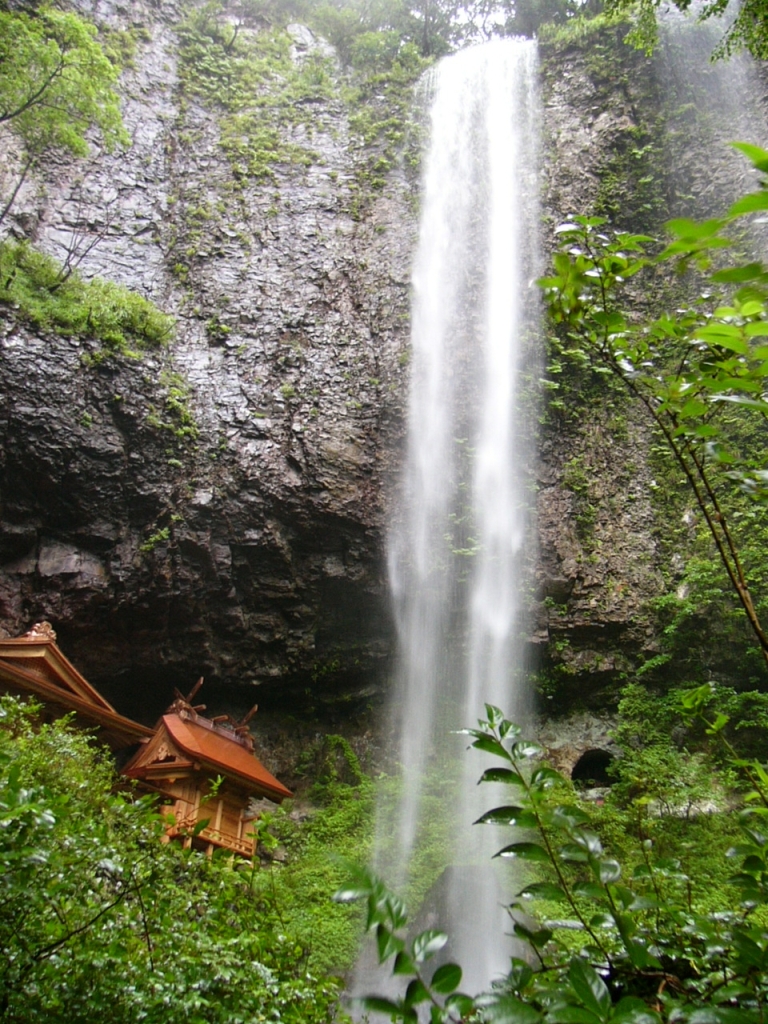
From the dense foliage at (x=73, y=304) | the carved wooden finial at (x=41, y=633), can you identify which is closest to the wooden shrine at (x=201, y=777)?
the carved wooden finial at (x=41, y=633)

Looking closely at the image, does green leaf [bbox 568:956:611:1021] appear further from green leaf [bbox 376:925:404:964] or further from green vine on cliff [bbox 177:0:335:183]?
green vine on cliff [bbox 177:0:335:183]

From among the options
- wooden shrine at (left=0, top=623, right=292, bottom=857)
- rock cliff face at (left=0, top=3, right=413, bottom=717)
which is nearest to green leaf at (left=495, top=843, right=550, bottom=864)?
wooden shrine at (left=0, top=623, right=292, bottom=857)

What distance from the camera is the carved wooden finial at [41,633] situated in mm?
6236

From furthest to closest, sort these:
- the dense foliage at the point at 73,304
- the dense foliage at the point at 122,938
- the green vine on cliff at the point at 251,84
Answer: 1. the green vine on cliff at the point at 251,84
2. the dense foliage at the point at 73,304
3. the dense foliage at the point at 122,938

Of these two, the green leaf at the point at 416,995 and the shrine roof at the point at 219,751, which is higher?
the green leaf at the point at 416,995

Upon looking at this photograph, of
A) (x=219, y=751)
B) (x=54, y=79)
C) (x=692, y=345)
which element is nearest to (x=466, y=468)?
(x=219, y=751)

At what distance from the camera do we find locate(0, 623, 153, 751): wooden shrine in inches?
235

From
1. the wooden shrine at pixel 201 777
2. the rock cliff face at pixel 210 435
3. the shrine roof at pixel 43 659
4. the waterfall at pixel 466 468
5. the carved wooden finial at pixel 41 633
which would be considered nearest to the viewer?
the shrine roof at pixel 43 659

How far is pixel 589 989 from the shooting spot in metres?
0.66

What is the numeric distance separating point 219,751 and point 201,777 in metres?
0.35

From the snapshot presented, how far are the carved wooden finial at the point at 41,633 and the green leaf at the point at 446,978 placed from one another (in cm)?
644

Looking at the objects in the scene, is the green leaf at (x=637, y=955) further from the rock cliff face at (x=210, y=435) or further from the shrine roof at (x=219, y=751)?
the rock cliff face at (x=210, y=435)

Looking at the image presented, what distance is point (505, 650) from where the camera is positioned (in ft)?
27.0

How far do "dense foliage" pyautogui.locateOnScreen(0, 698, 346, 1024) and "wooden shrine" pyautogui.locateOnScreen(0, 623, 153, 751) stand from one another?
13.9ft
